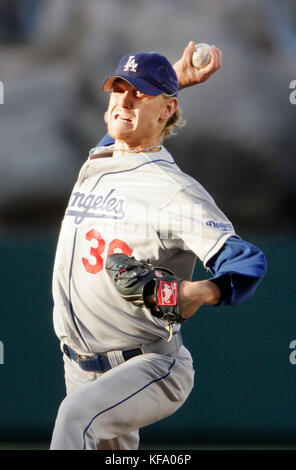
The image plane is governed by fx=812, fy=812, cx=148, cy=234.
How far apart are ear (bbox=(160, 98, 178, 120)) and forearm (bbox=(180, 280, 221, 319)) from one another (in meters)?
0.78

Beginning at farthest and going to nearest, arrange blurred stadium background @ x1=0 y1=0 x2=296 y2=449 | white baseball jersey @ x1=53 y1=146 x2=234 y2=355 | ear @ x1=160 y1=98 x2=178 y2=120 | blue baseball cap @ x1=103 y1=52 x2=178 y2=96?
blurred stadium background @ x1=0 y1=0 x2=296 y2=449 → ear @ x1=160 y1=98 x2=178 y2=120 → blue baseball cap @ x1=103 y1=52 x2=178 y2=96 → white baseball jersey @ x1=53 y1=146 x2=234 y2=355

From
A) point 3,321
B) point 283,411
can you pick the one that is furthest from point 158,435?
point 3,321

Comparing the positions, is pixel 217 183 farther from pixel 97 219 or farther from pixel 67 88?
pixel 97 219

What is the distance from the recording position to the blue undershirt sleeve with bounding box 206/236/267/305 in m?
2.27

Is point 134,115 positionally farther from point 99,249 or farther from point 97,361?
point 97,361

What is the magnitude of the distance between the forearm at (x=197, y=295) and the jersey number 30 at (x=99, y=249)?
15.1 inches

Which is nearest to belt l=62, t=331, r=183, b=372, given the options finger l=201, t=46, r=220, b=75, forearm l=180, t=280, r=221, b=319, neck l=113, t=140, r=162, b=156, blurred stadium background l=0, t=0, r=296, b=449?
forearm l=180, t=280, r=221, b=319

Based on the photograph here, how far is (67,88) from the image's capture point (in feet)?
14.5

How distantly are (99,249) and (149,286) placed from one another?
39cm

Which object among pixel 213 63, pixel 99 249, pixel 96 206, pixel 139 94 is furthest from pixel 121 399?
pixel 213 63

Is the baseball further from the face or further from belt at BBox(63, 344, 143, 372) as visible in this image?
belt at BBox(63, 344, 143, 372)

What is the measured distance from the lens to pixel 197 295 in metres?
2.30

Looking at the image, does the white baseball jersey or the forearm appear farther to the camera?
the white baseball jersey

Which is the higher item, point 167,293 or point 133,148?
point 133,148
